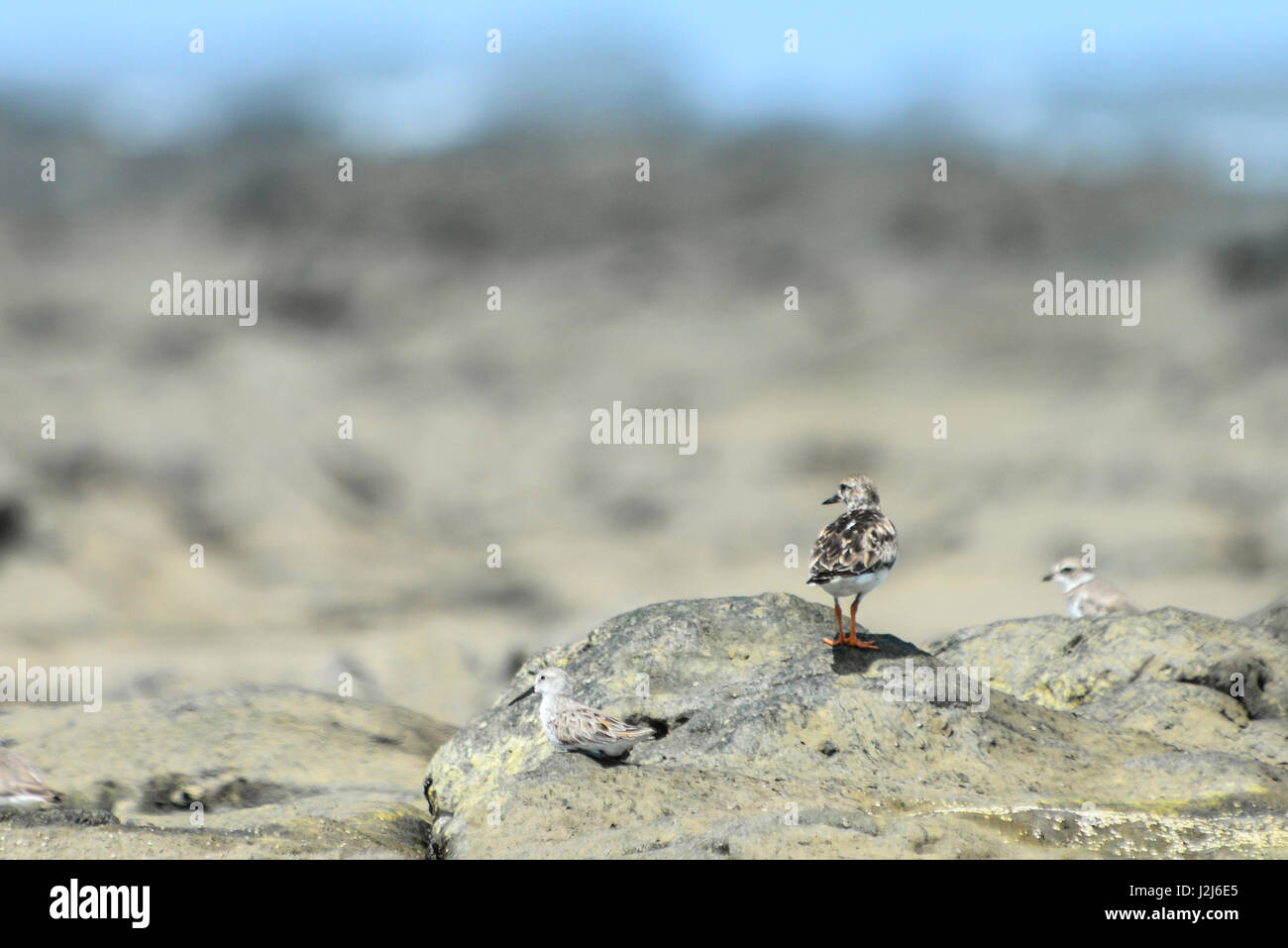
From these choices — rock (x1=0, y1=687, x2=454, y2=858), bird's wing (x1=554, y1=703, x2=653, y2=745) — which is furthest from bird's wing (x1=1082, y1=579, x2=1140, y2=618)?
bird's wing (x1=554, y1=703, x2=653, y2=745)

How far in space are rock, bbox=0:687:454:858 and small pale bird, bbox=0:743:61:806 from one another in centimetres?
32

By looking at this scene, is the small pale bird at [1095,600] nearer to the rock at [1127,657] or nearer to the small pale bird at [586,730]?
the rock at [1127,657]

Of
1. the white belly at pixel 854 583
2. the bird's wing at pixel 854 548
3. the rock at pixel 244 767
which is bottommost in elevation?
the rock at pixel 244 767

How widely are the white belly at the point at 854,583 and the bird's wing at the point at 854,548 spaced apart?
36mm

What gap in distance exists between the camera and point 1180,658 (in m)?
9.70

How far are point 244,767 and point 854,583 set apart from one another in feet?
14.5

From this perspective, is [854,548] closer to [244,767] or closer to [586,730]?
[586,730]

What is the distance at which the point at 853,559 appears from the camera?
8312 millimetres

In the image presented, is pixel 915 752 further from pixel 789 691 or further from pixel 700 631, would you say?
pixel 700 631

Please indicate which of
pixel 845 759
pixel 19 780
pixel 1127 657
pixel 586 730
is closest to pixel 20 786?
pixel 19 780

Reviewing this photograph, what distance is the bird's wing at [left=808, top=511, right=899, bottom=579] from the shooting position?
8297 mm

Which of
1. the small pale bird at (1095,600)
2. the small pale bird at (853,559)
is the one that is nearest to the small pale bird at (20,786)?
Result: the small pale bird at (853,559)

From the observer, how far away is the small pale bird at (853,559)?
8.30 meters

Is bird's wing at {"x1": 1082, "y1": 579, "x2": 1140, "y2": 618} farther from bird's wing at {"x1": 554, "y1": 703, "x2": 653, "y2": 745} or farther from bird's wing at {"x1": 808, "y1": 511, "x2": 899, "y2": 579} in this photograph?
bird's wing at {"x1": 554, "y1": 703, "x2": 653, "y2": 745}
